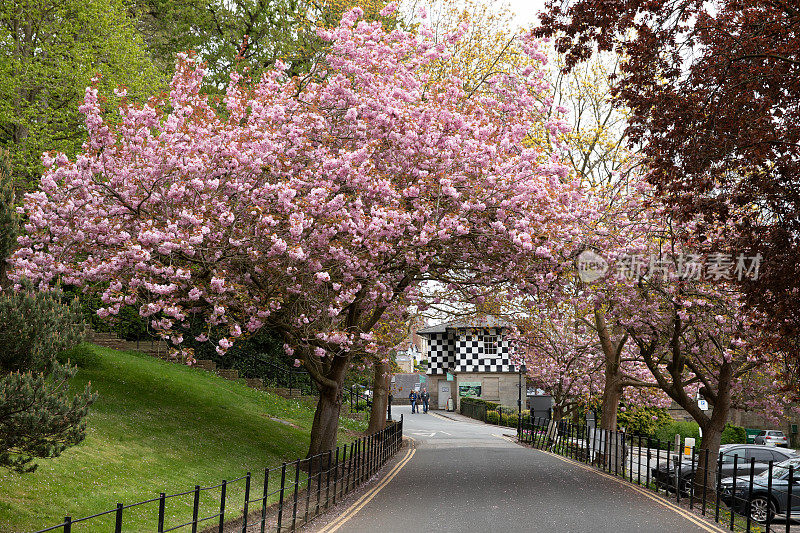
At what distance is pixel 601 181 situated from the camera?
24.9 m

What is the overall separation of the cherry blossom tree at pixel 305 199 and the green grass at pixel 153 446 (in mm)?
2644

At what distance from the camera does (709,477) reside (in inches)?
736

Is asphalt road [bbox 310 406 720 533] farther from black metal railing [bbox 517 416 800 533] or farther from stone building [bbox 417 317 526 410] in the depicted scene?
stone building [bbox 417 317 526 410]

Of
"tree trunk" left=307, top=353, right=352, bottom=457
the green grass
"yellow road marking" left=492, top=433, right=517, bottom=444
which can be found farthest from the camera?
"yellow road marking" left=492, top=433, right=517, bottom=444

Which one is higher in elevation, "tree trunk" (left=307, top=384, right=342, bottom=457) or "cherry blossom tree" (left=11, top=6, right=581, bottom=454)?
"cherry blossom tree" (left=11, top=6, right=581, bottom=454)

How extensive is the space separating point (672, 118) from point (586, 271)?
8680 mm

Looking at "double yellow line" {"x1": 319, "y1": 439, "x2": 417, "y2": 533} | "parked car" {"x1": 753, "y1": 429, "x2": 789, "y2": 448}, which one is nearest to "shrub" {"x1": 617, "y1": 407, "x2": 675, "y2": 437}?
"parked car" {"x1": 753, "y1": 429, "x2": 789, "y2": 448}

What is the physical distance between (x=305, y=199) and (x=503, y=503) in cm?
715

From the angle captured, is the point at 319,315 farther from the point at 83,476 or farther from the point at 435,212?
the point at 83,476

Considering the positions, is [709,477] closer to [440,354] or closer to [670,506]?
[670,506]

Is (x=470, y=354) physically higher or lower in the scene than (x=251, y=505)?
higher

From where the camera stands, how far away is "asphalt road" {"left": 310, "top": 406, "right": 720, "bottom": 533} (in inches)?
479

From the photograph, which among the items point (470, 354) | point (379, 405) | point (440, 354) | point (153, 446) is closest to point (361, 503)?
point (153, 446)

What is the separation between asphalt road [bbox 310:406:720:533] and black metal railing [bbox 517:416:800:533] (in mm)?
747
